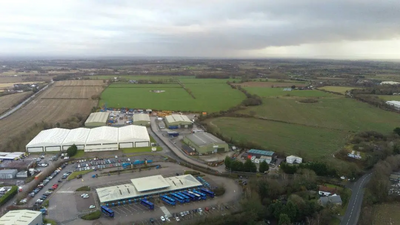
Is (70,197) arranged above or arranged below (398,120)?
below

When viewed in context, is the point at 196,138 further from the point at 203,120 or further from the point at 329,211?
the point at 329,211

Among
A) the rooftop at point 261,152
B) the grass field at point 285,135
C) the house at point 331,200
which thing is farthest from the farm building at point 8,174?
the house at point 331,200

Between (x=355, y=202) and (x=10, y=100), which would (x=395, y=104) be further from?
(x=10, y=100)

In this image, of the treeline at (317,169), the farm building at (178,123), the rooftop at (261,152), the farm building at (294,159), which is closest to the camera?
the treeline at (317,169)

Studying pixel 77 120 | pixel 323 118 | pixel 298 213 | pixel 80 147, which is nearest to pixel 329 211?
pixel 298 213

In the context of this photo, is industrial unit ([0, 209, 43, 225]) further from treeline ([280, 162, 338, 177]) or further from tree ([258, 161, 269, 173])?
treeline ([280, 162, 338, 177])

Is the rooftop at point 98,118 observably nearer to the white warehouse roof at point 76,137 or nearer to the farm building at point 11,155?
the white warehouse roof at point 76,137

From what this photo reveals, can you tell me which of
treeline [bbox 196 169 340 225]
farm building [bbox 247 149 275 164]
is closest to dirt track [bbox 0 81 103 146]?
farm building [bbox 247 149 275 164]

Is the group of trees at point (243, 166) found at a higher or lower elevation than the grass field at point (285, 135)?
lower
